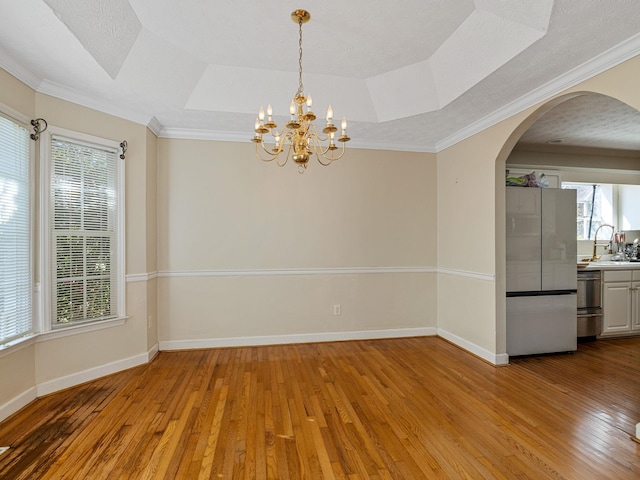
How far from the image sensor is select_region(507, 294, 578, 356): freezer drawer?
3.59 m

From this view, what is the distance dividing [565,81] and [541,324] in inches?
98.7

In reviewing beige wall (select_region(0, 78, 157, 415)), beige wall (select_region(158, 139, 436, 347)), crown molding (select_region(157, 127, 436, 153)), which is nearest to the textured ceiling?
beige wall (select_region(158, 139, 436, 347))

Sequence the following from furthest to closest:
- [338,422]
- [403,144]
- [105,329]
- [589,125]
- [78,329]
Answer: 1. [403,144]
2. [589,125]
3. [105,329]
4. [78,329]
5. [338,422]

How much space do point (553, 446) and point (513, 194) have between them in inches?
97.4

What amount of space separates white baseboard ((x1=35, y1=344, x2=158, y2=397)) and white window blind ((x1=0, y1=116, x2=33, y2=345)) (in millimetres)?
527

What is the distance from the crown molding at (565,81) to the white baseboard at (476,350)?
2425 millimetres

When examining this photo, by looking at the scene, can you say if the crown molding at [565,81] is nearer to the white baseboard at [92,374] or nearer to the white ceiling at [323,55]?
the white ceiling at [323,55]

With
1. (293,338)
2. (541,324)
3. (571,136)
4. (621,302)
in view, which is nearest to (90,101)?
(293,338)

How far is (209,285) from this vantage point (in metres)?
3.94

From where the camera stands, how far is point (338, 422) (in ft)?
7.61

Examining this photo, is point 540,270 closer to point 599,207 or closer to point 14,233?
point 599,207

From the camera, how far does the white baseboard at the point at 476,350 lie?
11.2ft

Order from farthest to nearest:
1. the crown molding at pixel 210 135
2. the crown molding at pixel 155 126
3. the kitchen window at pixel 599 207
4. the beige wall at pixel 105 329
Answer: the kitchen window at pixel 599 207
the crown molding at pixel 210 135
the crown molding at pixel 155 126
the beige wall at pixel 105 329

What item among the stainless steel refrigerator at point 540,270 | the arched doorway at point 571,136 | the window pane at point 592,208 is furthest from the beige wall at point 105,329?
the window pane at point 592,208
